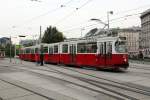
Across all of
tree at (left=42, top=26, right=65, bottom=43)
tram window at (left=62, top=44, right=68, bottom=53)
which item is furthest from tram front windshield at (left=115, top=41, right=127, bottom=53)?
tree at (left=42, top=26, right=65, bottom=43)

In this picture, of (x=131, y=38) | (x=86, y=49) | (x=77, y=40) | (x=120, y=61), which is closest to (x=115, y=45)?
(x=120, y=61)

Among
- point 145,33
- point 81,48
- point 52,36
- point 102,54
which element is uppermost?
point 145,33

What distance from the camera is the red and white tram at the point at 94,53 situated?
855 inches

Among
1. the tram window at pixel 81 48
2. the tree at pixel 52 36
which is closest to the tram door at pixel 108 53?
the tram window at pixel 81 48

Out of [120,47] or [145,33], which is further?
[145,33]

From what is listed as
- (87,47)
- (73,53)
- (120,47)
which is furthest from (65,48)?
(120,47)

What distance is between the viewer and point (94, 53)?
79.0 feet

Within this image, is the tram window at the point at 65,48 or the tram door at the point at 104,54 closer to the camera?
the tram door at the point at 104,54

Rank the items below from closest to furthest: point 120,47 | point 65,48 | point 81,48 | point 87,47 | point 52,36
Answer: point 120,47, point 87,47, point 81,48, point 65,48, point 52,36

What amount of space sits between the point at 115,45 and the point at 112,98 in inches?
461

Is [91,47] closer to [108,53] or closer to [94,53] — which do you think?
[94,53]

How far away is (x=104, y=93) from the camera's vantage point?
453 inches

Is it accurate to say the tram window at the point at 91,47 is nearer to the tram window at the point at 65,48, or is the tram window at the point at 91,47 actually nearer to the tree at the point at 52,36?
the tram window at the point at 65,48

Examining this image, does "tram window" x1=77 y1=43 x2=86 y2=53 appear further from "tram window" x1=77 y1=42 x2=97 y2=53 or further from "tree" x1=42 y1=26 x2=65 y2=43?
"tree" x1=42 y1=26 x2=65 y2=43
